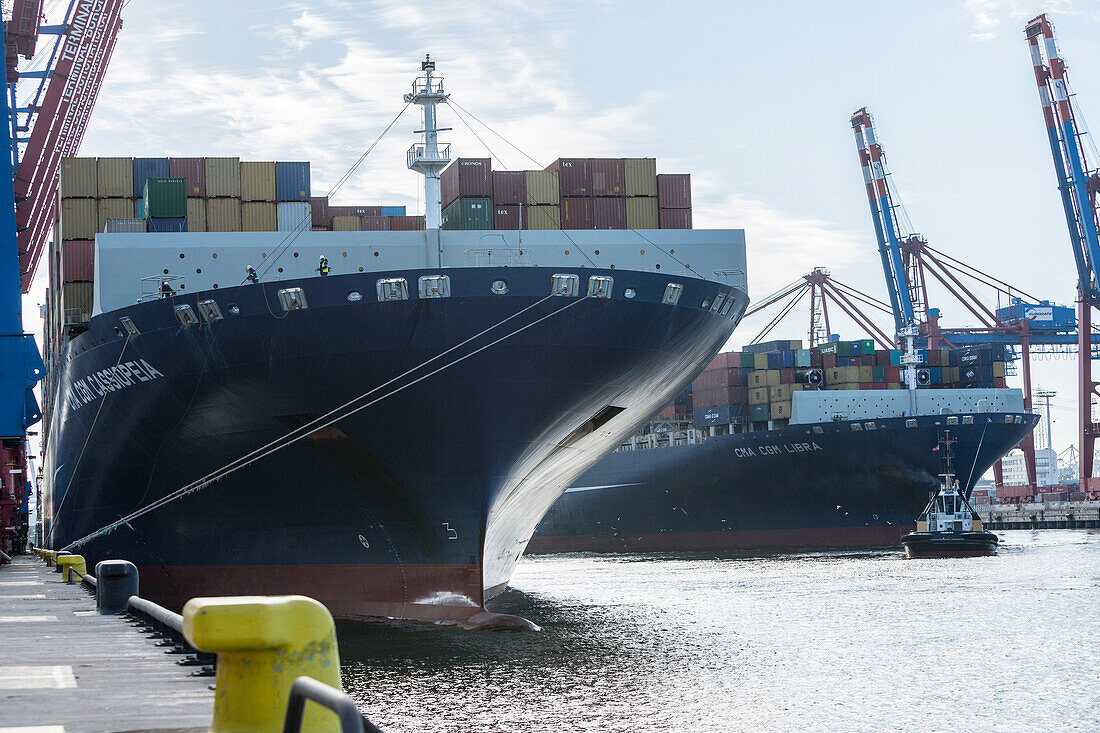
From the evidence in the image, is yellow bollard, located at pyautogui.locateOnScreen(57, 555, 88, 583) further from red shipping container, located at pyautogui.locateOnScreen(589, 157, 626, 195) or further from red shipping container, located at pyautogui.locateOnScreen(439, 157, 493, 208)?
red shipping container, located at pyautogui.locateOnScreen(589, 157, 626, 195)

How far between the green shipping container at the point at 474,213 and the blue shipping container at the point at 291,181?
2979mm

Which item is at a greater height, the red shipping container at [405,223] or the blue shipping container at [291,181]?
the blue shipping container at [291,181]

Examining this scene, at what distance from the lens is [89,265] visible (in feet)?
74.0

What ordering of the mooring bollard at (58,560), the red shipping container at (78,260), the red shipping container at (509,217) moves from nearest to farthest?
the mooring bollard at (58,560)
the red shipping container at (78,260)
the red shipping container at (509,217)

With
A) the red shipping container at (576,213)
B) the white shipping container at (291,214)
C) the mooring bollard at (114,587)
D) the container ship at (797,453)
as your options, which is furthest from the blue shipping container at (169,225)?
the container ship at (797,453)

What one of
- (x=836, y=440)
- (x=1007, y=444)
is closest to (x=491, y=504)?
(x=836, y=440)

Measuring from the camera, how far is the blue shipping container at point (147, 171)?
2308cm

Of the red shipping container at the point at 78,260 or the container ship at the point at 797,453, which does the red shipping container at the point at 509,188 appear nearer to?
the red shipping container at the point at 78,260

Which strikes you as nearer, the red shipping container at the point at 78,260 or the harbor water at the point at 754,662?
the harbor water at the point at 754,662

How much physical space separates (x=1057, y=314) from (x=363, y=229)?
6173cm

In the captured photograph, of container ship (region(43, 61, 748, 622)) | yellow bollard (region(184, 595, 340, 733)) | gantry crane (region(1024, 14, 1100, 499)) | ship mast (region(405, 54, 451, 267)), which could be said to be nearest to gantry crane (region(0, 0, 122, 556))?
container ship (region(43, 61, 748, 622))

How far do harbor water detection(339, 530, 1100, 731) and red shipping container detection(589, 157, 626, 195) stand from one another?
855 centimetres

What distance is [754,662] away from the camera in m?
16.9

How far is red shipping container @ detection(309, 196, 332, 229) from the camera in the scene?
23.4m
